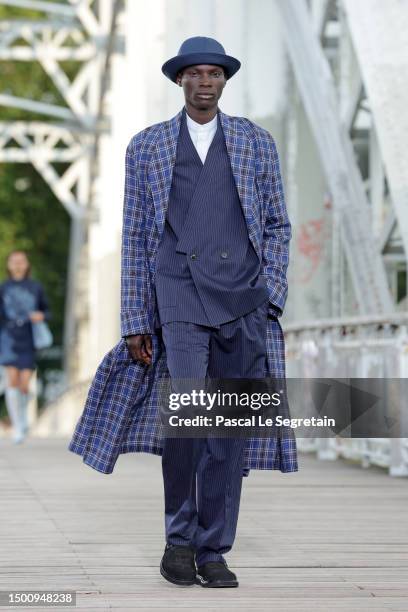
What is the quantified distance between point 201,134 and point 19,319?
905 centimetres

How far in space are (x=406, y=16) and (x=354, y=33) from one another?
300 mm

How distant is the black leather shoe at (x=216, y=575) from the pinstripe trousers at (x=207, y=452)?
0.09ft

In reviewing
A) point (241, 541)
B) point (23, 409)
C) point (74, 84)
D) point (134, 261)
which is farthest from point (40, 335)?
point (74, 84)

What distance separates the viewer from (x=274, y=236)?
5.67 metres

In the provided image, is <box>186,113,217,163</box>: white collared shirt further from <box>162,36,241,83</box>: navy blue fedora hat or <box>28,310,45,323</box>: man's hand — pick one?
<box>28,310,45,323</box>: man's hand

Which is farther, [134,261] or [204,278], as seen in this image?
[134,261]

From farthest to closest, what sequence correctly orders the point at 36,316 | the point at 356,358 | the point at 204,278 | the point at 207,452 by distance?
the point at 36,316, the point at 356,358, the point at 207,452, the point at 204,278

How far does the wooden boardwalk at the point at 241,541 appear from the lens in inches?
208

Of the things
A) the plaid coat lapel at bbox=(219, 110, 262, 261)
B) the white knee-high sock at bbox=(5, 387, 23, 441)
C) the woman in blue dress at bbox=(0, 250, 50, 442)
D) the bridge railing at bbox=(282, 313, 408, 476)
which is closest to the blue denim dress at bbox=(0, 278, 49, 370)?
the woman in blue dress at bbox=(0, 250, 50, 442)

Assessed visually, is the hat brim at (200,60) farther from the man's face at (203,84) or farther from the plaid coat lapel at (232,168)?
the plaid coat lapel at (232,168)

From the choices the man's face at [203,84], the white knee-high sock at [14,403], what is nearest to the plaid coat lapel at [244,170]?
the man's face at [203,84]

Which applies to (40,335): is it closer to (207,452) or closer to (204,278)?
(207,452)

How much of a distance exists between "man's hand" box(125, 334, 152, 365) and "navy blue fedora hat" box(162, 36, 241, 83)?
0.83 metres

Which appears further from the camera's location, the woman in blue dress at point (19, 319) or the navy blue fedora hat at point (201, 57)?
the woman in blue dress at point (19, 319)
